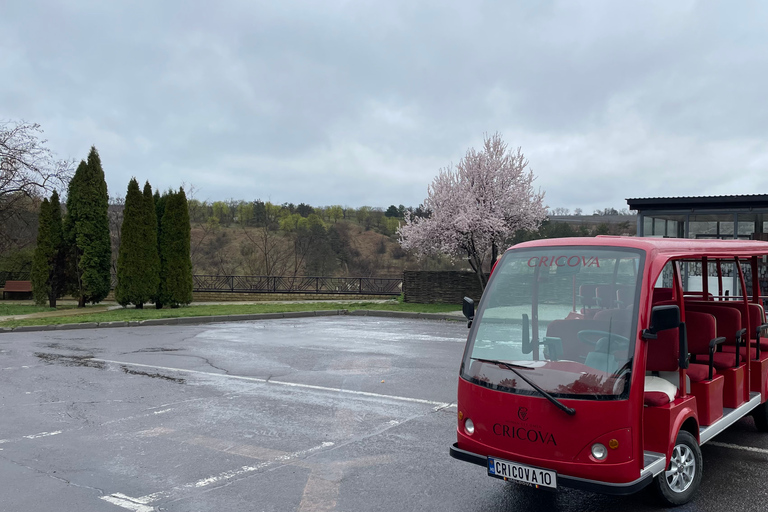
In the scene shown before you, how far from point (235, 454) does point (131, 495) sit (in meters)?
1.19

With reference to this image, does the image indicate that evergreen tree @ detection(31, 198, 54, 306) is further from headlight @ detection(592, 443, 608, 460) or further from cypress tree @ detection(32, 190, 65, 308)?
headlight @ detection(592, 443, 608, 460)

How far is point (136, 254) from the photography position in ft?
80.9

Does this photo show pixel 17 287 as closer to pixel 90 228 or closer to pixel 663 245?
pixel 90 228

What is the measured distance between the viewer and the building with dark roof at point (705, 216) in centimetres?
1850

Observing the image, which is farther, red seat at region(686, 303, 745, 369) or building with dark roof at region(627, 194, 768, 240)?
building with dark roof at region(627, 194, 768, 240)

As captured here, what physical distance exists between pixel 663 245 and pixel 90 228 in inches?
1038

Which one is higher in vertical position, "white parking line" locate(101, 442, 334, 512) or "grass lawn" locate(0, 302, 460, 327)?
"grass lawn" locate(0, 302, 460, 327)

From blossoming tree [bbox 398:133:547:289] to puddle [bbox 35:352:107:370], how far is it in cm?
1540

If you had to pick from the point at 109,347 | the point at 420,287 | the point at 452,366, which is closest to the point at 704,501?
the point at 452,366

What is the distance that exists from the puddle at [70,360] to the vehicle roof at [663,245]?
8949 mm

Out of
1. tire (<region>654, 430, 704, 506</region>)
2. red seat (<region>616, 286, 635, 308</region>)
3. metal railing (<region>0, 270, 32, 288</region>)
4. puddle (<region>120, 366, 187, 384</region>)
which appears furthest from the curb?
metal railing (<region>0, 270, 32, 288</region>)

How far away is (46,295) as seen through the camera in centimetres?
2702

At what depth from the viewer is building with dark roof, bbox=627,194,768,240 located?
18500mm

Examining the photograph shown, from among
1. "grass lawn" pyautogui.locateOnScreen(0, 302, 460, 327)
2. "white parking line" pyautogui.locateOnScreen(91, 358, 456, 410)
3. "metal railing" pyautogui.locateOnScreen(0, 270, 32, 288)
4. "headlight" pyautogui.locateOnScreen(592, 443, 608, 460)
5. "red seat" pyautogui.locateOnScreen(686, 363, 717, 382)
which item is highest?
"metal railing" pyautogui.locateOnScreen(0, 270, 32, 288)
